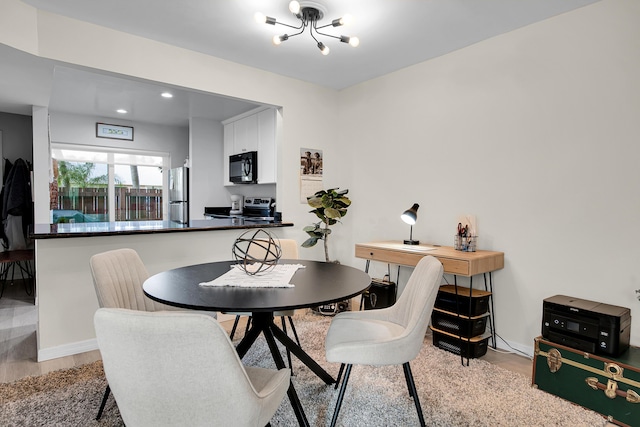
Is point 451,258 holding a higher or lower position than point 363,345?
higher

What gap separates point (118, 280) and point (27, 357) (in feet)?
4.34

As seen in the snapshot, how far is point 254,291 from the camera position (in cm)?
171

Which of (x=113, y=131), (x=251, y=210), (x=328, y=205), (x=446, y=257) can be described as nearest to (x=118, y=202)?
(x=113, y=131)

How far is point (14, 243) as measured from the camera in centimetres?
492

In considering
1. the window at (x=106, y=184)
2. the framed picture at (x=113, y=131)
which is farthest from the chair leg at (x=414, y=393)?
the framed picture at (x=113, y=131)

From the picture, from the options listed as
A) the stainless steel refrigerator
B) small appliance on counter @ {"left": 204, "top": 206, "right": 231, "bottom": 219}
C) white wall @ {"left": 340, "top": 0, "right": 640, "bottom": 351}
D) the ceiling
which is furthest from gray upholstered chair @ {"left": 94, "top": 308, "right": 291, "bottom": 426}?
small appliance on counter @ {"left": 204, "top": 206, "right": 231, "bottom": 219}

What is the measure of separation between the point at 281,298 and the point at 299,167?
254 cm

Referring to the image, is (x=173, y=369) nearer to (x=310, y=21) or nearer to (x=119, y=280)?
(x=119, y=280)

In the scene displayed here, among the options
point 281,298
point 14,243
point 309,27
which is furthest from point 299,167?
point 14,243

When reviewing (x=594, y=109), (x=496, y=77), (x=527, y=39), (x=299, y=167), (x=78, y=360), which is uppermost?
(x=527, y=39)

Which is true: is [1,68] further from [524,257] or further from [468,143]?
[524,257]

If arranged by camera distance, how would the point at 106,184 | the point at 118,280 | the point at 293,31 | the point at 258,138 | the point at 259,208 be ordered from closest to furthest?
the point at 118,280 → the point at 293,31 → the point at 258,138 → the point at 259,208 → the point at 106,184

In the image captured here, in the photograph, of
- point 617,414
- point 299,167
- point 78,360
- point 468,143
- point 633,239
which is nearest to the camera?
point 617,414

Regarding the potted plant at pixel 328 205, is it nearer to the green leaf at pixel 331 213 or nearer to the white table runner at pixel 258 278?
the green leaf at pixel 331 213
